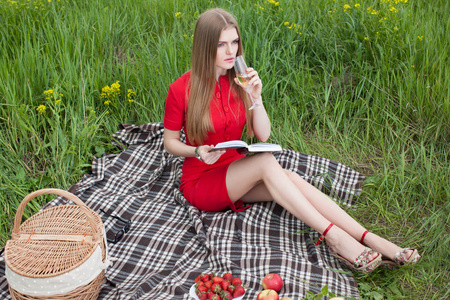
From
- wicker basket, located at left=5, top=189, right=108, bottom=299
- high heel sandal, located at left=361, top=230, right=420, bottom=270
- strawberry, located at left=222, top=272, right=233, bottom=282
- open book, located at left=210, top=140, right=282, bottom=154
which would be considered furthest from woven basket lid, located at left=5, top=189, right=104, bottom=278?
high heel sandal, located at left=361, top=230, right=420, bottom=270

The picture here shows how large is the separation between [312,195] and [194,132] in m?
0.92

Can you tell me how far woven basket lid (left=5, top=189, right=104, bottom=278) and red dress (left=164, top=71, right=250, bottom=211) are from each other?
2.69 ft

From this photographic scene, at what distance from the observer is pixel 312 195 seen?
3.10 m

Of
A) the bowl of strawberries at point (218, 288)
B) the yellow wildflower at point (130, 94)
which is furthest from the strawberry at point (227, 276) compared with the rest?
the yellow wildflower at point (130, 94)

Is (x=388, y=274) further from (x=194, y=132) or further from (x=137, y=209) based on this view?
(x=137, y=209)

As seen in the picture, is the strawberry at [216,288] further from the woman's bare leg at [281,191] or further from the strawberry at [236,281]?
the woman's bare leg at [281,191]

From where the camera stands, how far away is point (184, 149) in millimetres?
3242

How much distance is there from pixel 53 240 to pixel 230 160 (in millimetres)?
1361

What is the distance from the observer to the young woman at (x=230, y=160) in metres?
2.89

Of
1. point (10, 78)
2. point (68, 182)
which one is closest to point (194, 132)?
point (68, 182)

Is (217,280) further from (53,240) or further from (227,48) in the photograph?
(227,48)

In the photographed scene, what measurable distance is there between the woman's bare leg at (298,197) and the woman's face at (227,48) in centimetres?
66

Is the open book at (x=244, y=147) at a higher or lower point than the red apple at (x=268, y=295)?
higher

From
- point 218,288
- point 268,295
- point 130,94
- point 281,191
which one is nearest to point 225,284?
point 218,288
